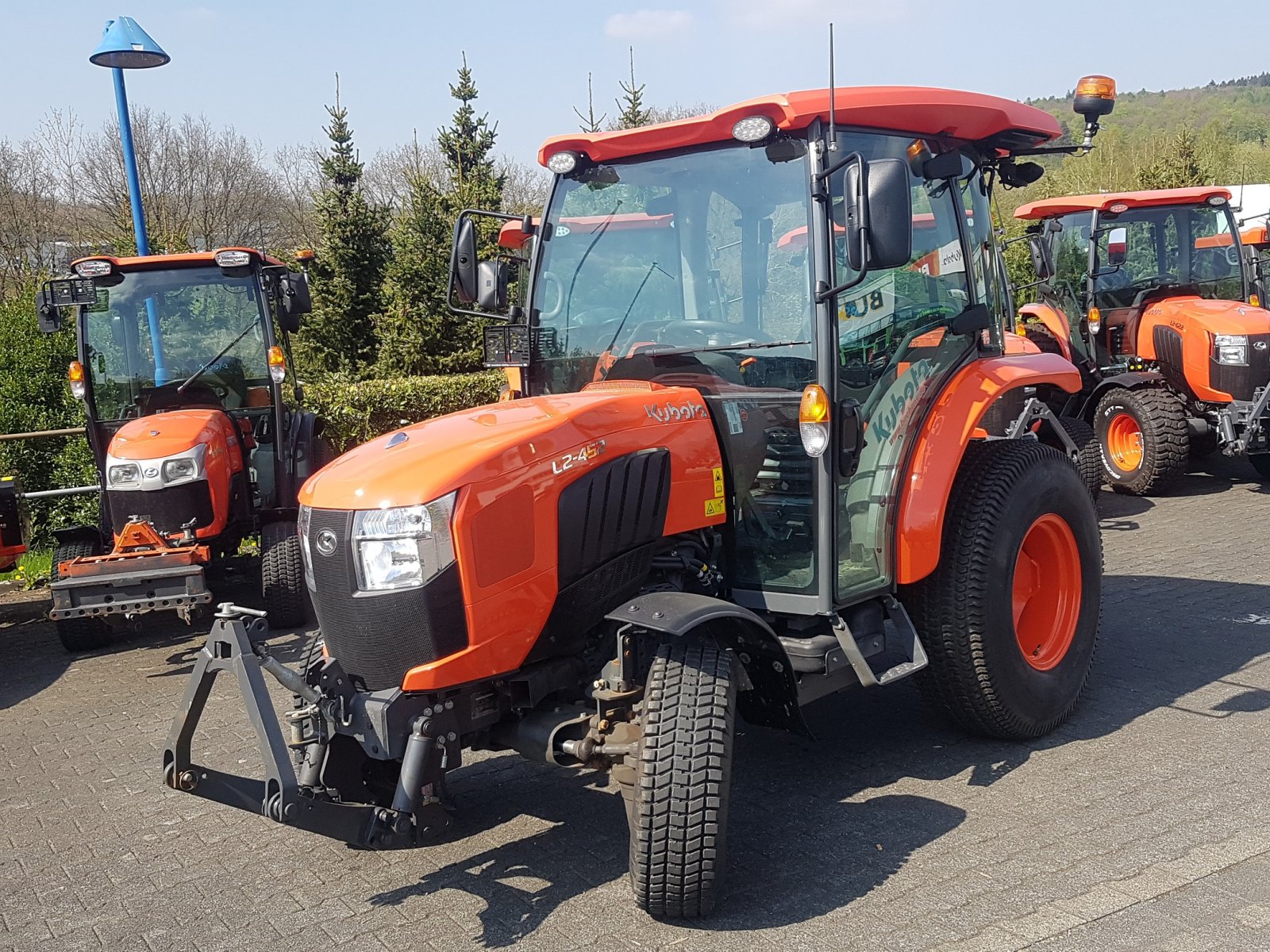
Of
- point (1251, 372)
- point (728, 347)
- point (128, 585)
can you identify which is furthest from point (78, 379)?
point (1251, 372)

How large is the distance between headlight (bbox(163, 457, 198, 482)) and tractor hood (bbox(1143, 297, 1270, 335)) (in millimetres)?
7685

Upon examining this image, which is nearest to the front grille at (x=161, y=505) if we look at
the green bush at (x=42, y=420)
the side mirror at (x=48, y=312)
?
the side mirror at (x=48, y=312)

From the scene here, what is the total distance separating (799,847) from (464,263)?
2431mm

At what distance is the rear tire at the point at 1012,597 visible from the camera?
161 inches

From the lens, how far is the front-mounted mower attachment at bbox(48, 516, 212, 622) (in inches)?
236

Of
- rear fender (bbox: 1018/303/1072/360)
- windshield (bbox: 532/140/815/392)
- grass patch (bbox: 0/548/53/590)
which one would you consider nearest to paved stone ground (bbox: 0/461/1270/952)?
windshield (bbox: 532/140/815/392)

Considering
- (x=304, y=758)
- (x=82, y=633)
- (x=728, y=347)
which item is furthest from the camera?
(x=82, y=633)

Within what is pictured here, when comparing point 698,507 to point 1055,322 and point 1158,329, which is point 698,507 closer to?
point 1158,329

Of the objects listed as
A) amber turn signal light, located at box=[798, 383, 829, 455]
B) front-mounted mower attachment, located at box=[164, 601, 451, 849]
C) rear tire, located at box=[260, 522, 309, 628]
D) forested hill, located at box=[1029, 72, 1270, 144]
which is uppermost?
forested hill, located at box=[1029, 72, 1270, 144]

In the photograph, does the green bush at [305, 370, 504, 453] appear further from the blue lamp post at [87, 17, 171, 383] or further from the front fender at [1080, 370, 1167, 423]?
the front fender at [1080, 370, 1167, 423]

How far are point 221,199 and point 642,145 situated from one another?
24.1 metres

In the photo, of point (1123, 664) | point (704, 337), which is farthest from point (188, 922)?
point (1123, 664)

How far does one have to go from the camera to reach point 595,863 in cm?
350

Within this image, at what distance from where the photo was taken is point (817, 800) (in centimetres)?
388
